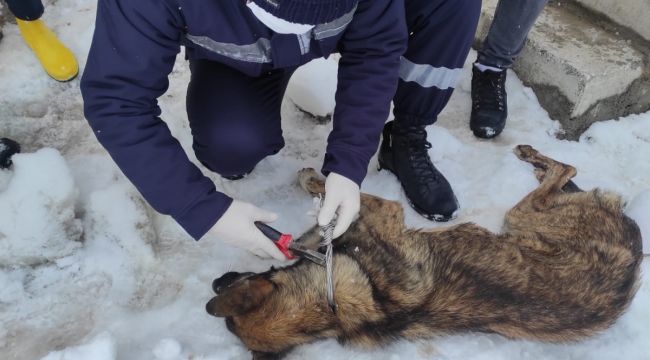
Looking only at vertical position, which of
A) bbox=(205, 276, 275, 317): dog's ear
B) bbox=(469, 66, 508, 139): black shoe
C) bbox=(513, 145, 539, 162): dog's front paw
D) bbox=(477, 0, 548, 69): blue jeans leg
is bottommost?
bbox=(205, 276, 275, 317): dog's ear

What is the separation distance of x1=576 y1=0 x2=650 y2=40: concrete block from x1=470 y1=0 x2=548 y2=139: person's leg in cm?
80

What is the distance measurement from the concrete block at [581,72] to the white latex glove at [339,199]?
71.3 inches

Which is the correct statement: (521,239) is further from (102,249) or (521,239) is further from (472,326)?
(102,249)

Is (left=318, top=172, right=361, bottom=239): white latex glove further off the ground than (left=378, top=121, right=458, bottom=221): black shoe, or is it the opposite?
(left=318, top=172, right=361, bottom=239): white latex glove

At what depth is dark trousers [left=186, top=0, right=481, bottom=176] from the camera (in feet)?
7.18

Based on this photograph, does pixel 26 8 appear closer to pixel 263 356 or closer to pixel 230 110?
pixel 230 110

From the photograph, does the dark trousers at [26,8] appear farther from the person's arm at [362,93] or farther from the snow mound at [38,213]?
the person's arm at [362,93]

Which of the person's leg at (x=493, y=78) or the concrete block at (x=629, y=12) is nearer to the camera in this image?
the person's leg at (x=493, y=78)

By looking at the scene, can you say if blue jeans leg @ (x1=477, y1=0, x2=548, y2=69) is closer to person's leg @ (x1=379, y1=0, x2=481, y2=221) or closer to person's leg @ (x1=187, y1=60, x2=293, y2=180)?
person's leg @ (x1=379, y1=0, x2=481, y2=221)

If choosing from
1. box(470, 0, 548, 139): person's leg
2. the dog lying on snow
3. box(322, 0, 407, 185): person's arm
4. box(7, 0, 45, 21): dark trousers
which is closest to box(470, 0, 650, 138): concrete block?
box(470, 0, 548, 139): person's leg

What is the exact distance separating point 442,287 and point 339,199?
67 cm

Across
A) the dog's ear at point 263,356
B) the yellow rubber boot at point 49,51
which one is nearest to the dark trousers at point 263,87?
the dog's ear at point 263,356

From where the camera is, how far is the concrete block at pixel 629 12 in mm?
3129

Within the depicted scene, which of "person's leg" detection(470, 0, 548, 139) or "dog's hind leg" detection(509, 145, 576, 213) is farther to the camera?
"person's leg" detection(470, 0, 548, 139)
